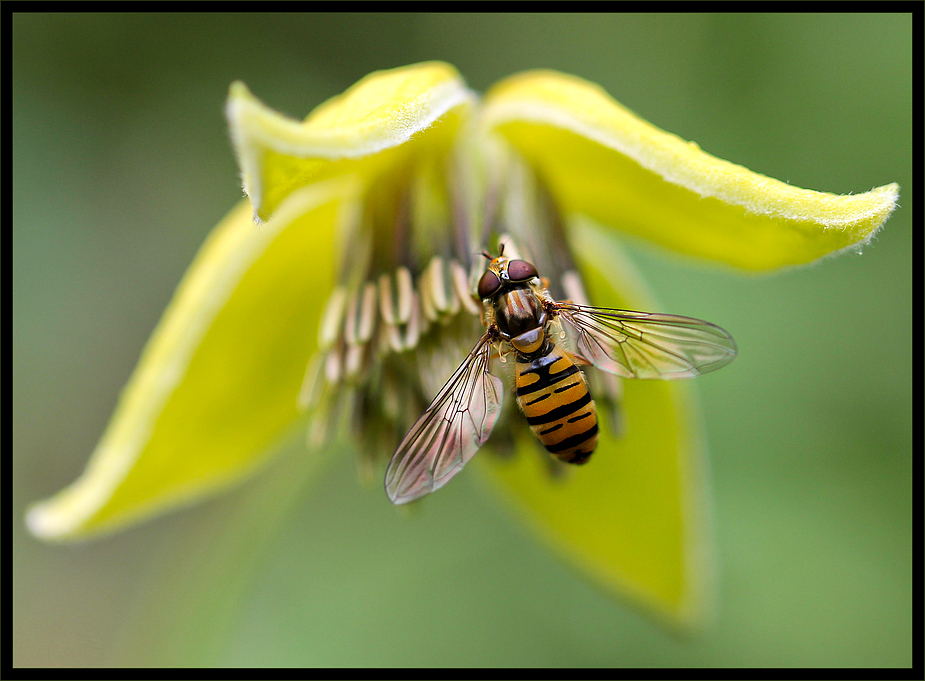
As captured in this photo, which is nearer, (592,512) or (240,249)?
(240,249)

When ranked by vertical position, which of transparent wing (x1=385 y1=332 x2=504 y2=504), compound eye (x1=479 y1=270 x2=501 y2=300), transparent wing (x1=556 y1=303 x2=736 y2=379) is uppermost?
compound eye (x1=479 y1=270 x2=501 y2=300)

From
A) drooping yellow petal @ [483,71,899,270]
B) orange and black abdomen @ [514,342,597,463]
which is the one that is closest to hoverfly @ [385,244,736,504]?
orange and black abdomen @ [514,342,597,463]

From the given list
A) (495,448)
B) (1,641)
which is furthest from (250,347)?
(1,641)

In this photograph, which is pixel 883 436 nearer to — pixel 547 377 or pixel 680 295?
pixel 680 295

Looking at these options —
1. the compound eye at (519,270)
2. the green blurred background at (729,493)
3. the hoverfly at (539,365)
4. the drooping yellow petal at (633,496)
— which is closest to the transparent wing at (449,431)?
the hoverfly at (539,365)

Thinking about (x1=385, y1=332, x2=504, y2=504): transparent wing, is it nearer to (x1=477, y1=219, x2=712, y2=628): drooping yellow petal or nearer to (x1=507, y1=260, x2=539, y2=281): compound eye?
(x1=507, y1=260, x2=539, y2=281): compound eye

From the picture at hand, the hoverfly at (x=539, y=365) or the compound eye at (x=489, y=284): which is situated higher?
the compound eye at (x=489, y=284)

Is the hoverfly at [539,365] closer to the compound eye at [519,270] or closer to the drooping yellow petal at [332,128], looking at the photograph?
the compound eye at [519,270]
